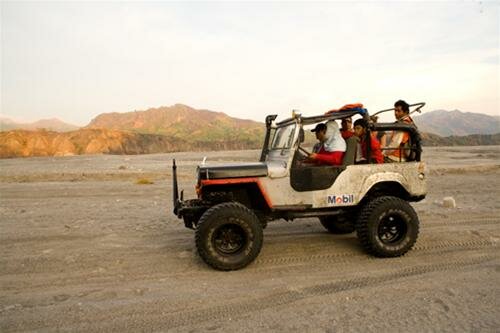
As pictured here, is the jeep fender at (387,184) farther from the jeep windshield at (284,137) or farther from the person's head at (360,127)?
the jeep windshield at (284,137)

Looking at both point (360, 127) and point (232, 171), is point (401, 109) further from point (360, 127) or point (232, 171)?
point (232, 171)

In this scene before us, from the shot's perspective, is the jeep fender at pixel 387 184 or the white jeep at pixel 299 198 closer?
the white jeep at pixel 299 198

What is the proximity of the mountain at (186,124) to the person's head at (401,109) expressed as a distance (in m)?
74.0

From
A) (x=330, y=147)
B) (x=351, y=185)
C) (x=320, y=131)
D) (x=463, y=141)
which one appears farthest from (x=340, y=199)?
(x=463, y=141)

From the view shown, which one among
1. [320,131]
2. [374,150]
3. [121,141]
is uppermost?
[121,141]

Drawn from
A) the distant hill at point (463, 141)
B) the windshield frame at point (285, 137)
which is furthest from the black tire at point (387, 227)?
the distant hill at point (463, 141)

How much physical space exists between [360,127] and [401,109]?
40.0 inches

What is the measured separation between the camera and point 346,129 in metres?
6.27

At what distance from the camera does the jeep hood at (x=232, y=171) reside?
538 centimetres

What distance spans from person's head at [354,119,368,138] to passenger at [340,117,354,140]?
0.39 feet

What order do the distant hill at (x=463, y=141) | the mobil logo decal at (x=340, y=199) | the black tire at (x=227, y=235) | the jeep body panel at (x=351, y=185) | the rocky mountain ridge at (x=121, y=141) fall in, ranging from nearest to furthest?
the black tire at (x=227, y=235) < the jeep body panel at (x=351, y=185) < the mobil logo decal at (x=340, y=199) < the rocky mountain ridge at (x=121, y=141) < the distant hill at (x=463, y=141)

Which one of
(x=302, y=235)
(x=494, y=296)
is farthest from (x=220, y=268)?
(x=494, y=296)

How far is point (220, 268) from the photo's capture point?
17.1 ft

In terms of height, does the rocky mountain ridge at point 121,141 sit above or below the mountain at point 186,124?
below
